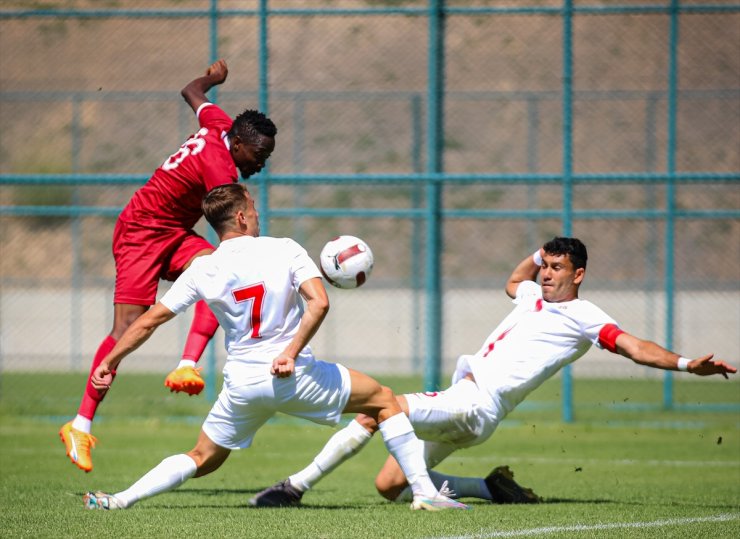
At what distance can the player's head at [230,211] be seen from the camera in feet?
18.9

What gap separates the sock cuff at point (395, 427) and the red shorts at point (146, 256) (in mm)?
2043

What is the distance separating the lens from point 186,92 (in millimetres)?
7570

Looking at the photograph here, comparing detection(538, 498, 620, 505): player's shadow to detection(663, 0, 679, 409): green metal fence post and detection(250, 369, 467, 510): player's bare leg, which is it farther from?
detection(663, 0, 679, 409): green metal fence post

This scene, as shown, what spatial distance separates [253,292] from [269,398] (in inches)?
20.4

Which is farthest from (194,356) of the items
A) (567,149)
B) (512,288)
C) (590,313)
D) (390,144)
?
(390,144)

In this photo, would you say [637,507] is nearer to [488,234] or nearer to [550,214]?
[550,214]

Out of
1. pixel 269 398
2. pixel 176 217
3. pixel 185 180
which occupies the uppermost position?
pixel 185 180

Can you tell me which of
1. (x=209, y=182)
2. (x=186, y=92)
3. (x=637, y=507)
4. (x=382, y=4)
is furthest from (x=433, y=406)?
(x=382, y=4)

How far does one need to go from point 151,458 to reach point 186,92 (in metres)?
2.77

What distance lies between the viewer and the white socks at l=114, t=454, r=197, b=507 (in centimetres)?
576

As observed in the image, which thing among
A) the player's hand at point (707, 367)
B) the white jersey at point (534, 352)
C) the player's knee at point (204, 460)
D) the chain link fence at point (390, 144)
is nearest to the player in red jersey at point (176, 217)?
the player's knee at point (204, 460)

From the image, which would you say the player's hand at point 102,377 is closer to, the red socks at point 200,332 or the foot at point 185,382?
the foot at point 185,382

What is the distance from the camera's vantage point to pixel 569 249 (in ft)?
20.3

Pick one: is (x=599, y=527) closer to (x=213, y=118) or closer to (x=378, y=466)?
(x=378, y=466)
